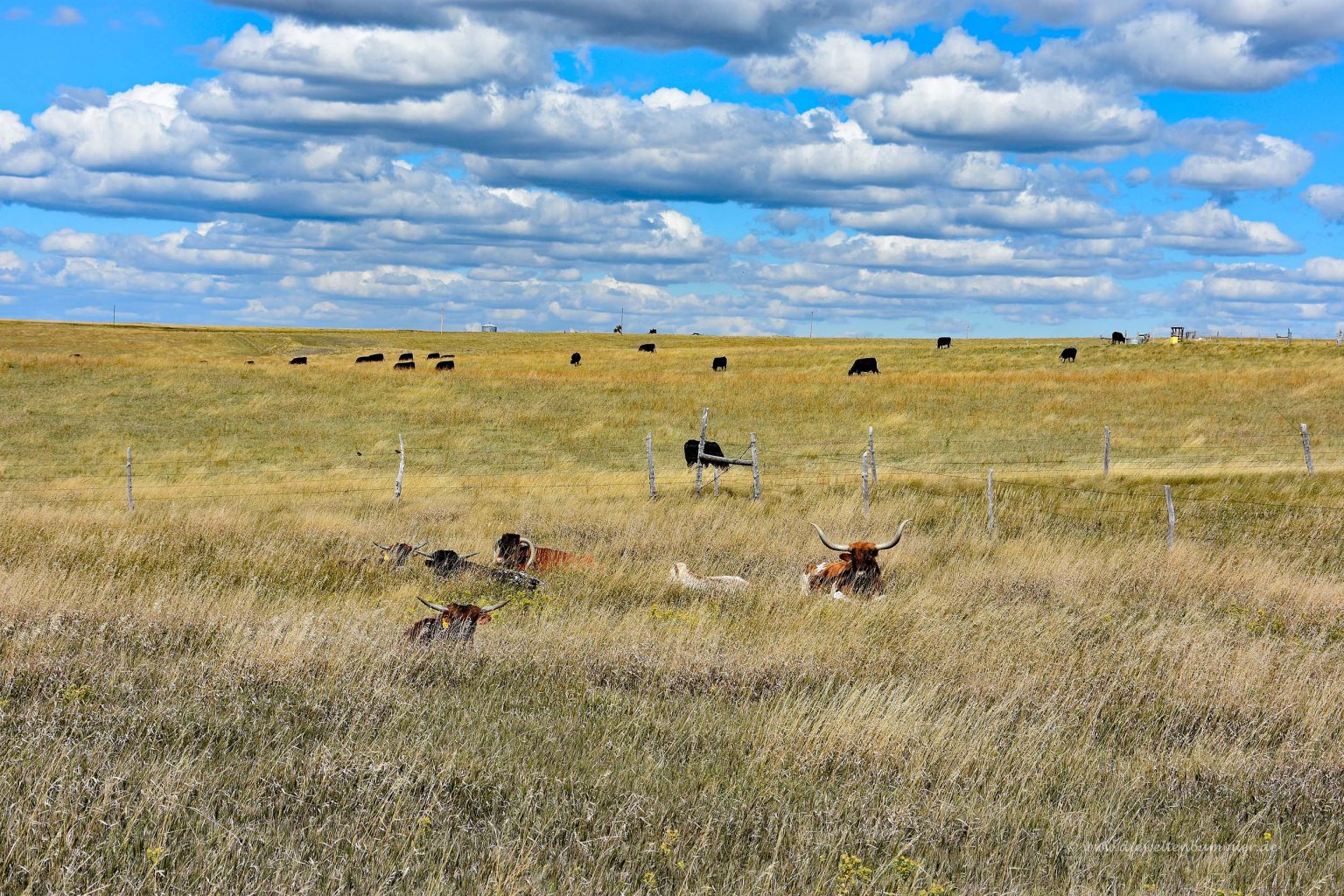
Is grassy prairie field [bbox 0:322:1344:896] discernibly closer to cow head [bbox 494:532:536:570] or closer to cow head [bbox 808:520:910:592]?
cow head [bbox 808:520:910:592]

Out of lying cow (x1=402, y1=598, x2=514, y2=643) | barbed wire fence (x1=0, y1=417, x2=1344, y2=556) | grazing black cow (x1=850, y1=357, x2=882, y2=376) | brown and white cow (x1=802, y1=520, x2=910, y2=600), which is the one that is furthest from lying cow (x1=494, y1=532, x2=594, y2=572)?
grazing black cow (x1=850, y1=357, x2=882, y2=376)

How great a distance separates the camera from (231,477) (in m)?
24.8

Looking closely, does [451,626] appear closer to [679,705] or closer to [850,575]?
[679,705]

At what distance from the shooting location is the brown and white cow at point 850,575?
10766 millimetres

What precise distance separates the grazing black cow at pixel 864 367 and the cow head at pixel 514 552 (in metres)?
37.8

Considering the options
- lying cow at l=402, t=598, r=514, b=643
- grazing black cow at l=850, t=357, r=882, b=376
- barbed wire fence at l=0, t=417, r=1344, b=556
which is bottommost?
barbed wire fence at l=0, t=417, r=1344, b=556

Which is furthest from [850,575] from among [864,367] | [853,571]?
[864,367]

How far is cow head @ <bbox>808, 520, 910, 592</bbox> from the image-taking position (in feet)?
35.6

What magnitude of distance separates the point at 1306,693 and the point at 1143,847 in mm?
3104

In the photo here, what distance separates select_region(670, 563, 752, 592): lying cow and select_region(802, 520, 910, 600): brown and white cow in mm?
690

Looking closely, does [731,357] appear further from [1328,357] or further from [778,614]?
[778,614]

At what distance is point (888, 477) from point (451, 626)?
50.8 feet

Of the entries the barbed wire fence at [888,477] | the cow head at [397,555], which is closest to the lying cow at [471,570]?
the cow head at [397,555]

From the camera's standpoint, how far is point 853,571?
11.1m
